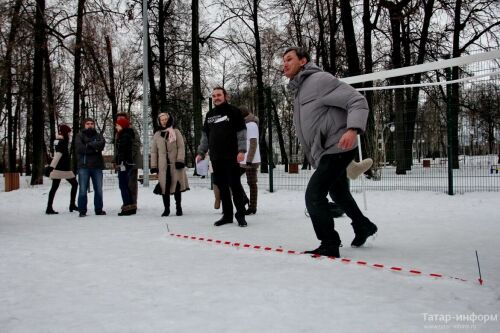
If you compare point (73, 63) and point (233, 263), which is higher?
point (73, 63)

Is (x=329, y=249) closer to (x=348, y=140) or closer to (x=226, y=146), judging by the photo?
(x=348, y=140)

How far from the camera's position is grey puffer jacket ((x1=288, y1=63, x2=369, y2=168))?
149 inches

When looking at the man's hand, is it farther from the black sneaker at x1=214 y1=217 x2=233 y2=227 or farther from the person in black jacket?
the person in black jacket

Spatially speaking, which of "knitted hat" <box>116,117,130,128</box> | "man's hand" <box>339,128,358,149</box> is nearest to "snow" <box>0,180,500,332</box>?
"man's hand" <box>339,128,358,149</box>

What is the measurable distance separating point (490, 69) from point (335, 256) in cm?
Result: 644

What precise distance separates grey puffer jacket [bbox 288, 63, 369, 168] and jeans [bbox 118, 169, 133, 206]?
4.62 metres

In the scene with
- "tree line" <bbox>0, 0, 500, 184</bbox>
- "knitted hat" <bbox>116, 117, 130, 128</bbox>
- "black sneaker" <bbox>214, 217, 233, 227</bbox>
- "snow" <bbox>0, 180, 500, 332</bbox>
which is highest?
"tree line" <bbox>0, 0, 500, 184</bbox>

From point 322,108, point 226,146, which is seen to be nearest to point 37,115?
point 226,146

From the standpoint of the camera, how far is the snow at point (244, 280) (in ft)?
7.79

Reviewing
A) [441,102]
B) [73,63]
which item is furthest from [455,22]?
[73,63]

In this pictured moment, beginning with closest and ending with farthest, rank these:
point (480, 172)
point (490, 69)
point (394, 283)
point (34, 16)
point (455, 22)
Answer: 1. point (394, 283)
2. point (490, 69)
3. point (480, 172)
4. point (34, 16)
5. point (455, 22)

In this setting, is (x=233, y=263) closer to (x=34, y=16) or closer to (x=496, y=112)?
(x=496, y=112)

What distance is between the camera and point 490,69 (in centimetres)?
849

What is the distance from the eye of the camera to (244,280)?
3.21 meters
